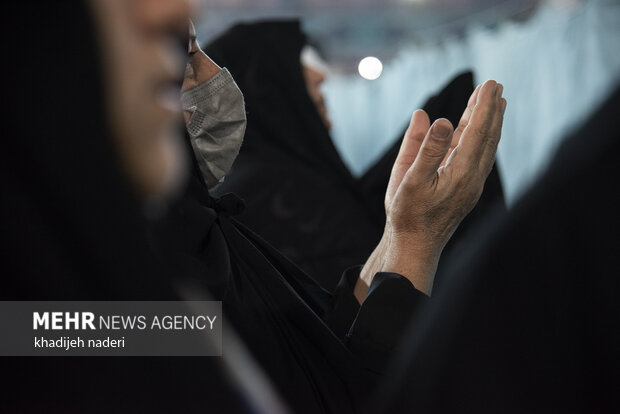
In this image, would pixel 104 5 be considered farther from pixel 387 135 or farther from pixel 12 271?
pixel 387 135

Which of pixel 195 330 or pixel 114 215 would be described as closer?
pixel 114 215

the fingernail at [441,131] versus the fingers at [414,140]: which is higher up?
the fingernail at [441,131]

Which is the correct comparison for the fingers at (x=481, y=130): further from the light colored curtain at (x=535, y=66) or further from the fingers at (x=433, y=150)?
the light colored curtain at (x=535, y=66)

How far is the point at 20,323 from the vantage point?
383 millimetres

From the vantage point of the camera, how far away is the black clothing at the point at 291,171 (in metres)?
1.39

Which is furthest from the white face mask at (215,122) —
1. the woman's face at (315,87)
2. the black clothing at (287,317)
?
the woman's face at (315,87)

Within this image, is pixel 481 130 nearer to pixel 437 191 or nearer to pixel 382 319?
pixel 437 191

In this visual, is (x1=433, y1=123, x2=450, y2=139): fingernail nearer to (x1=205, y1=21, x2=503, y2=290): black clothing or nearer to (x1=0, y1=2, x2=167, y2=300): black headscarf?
(x1=0, y1=2, x2=167, y2=300): black headscarf

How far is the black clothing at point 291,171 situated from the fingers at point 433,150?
2.35 ft

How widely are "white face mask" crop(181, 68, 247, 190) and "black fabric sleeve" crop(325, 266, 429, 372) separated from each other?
238mm

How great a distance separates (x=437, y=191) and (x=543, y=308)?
0.63 ft

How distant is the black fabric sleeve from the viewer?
1.87ft

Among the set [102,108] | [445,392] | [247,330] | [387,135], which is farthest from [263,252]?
[387,135]

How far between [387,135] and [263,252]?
1.72 metres
